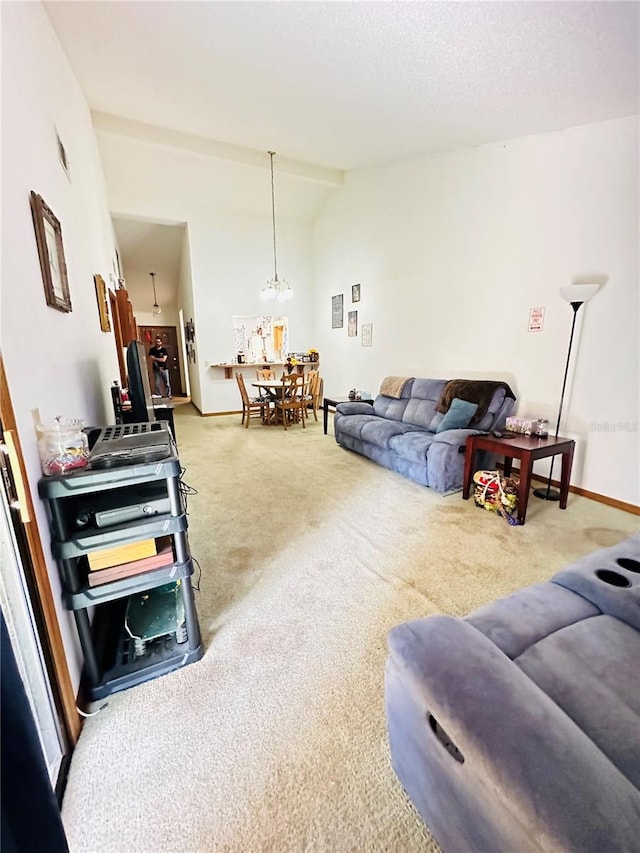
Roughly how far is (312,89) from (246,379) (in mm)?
4818

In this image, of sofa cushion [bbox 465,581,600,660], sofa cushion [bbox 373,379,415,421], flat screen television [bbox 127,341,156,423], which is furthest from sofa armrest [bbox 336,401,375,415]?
sofa cushion [bbox 465,581,600,660]

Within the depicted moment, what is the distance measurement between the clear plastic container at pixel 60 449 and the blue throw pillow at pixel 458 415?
2990mm

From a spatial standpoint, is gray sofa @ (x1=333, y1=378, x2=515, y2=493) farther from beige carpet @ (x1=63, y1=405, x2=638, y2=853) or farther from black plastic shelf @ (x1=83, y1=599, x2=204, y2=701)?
black plastic shelf @ (x1=83, y1=599, x2=204, y2=701)

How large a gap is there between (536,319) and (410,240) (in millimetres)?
2132

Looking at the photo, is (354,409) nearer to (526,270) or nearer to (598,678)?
(526,270)

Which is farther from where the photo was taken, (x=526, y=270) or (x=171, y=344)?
(x=171, y=344)

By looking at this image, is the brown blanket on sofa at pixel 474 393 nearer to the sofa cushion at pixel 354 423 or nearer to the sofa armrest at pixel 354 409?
the sofa cushion at pixel 354 423

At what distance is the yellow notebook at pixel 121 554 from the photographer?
53.2 inches

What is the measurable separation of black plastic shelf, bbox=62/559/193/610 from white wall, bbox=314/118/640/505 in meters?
3.30

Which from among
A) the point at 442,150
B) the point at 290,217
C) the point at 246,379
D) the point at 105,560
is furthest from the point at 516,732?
the point at 290,217

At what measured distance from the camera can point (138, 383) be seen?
2.29m

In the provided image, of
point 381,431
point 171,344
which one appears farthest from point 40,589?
point 171,344

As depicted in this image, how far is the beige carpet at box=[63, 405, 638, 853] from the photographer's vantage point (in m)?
1.03

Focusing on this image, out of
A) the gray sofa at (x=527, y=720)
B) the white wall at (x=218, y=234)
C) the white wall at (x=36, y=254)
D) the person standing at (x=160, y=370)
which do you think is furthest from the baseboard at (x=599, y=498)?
the person standing at (x=160, y=370)
